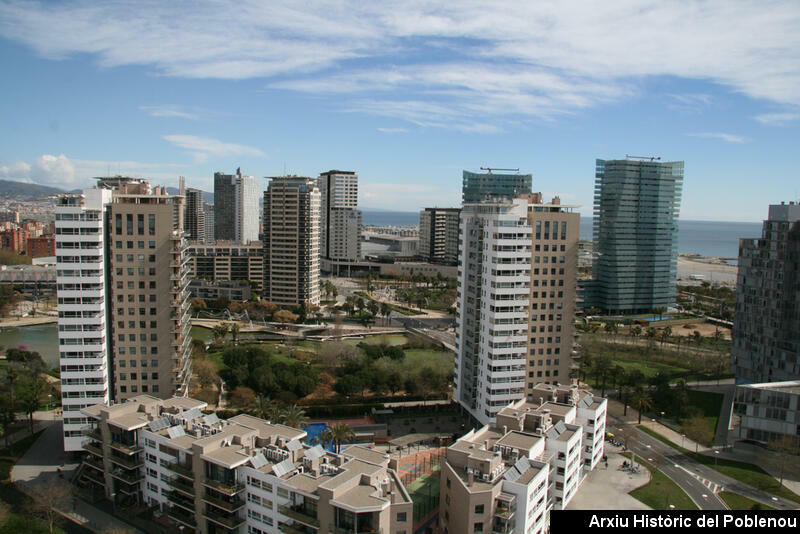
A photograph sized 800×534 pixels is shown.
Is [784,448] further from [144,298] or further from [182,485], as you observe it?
[144,298]

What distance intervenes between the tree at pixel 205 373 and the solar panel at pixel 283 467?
2320cm

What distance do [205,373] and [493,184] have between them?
69914 mm

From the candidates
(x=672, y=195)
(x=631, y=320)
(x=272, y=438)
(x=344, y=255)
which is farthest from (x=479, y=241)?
(x=344, y=255)

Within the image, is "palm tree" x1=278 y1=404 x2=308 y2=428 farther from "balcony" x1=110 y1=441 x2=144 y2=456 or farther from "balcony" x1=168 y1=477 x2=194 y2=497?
"balcony" x1=168 y1=477 x2=194 y2=497

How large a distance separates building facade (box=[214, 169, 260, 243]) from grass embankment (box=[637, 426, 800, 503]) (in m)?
137

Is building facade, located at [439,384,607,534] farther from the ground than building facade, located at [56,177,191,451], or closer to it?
closer to it

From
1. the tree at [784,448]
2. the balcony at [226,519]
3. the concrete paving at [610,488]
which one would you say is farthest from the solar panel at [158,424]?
the tree at [784,448]

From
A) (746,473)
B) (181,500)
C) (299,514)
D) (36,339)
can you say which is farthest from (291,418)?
(36,339)

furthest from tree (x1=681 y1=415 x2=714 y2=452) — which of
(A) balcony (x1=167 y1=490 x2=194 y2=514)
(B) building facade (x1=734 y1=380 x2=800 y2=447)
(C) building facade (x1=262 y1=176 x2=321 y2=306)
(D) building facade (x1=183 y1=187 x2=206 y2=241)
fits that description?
(D) building facade (x1=183 y1=187 x2=206 y2=241)

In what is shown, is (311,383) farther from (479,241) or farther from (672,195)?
(672,195)

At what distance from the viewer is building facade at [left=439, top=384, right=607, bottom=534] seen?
21.7 m

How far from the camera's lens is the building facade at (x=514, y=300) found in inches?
1426

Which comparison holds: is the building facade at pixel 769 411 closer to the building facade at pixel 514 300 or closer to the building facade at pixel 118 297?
the building facade at pixel 514 300

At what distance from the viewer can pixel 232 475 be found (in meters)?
23.1
